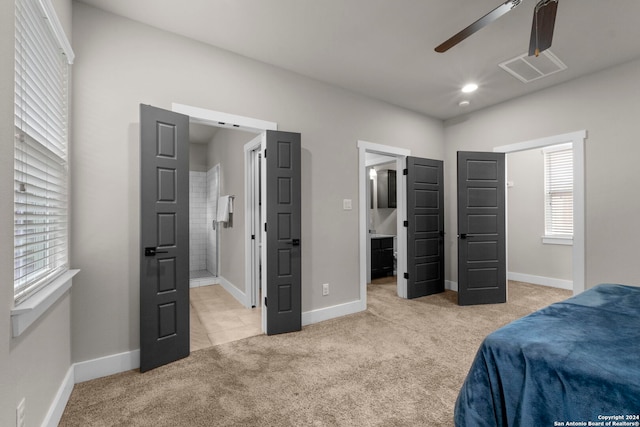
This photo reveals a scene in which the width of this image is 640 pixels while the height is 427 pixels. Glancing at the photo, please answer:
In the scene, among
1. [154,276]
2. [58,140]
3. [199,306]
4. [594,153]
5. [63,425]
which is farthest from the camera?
[199,306]

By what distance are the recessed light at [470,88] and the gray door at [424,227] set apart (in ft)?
3.38

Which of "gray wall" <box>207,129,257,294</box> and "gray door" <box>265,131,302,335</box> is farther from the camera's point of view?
"gray wall" <box>207,129,257,294</box>

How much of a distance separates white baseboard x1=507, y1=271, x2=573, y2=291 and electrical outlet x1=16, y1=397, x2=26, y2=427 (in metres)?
6.16

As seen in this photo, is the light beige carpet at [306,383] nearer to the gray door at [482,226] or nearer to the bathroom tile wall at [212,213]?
the gray door at [482,226]

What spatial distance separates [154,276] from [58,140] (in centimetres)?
111

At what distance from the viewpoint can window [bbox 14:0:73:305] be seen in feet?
4.35

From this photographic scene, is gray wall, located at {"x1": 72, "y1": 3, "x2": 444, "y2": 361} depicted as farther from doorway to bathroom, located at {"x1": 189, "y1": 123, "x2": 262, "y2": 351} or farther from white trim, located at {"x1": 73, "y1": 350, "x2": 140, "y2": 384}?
doorway to bathroom, located at {"x1": 189, "y1": 123, "x2": 262, "y2": 351}

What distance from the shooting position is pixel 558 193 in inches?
192

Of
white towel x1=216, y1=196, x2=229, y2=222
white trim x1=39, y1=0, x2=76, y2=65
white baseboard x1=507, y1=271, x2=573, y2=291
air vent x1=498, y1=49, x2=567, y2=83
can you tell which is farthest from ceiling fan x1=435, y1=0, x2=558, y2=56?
white baseboard x1=507, y1=271, x2=573, y2=291

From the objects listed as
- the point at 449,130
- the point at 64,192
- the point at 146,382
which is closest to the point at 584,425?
the point at 146,382

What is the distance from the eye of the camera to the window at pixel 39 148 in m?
1.33

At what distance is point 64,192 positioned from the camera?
6.51 feet

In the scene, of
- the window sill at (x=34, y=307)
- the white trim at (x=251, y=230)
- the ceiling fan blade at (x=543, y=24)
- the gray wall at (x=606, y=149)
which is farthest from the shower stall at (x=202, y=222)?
the gray wall at (x=606, y=149)

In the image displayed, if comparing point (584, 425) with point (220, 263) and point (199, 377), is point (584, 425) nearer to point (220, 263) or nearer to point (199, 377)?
point (199, 377)
